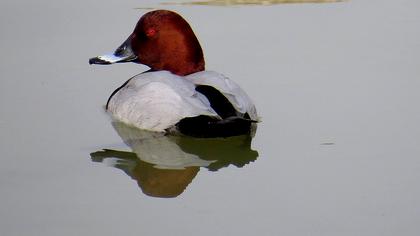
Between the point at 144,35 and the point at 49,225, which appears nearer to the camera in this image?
the point at 49,225

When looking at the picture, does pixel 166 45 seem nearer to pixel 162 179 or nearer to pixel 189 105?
pixel 189 105

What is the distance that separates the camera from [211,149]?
6773 millimetres

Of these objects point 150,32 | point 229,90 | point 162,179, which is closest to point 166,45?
point 150,32

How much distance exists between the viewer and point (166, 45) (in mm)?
7633

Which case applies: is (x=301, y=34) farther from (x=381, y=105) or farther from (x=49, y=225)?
(x=49, y=225)

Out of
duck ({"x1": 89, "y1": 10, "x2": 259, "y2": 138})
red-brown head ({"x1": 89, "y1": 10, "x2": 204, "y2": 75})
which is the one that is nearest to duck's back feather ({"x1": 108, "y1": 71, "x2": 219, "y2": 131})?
duck ({"x1": 89, "y1": 10, "x2": 259, "y2": 138})

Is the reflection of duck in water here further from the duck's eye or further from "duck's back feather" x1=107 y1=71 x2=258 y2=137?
the duck's eye

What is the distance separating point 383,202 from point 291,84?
220cm

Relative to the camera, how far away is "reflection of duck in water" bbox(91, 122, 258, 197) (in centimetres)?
621

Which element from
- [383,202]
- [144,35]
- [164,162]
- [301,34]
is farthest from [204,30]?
[383,202]

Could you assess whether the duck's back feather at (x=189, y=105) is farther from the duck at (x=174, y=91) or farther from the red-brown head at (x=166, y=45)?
the red-brown head at (x=166, y=45)

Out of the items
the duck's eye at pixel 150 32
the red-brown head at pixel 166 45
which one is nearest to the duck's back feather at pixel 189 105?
the red-brown head at pixel 166 45

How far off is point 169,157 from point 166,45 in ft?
4.02

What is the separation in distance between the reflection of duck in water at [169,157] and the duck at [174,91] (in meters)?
0.07
